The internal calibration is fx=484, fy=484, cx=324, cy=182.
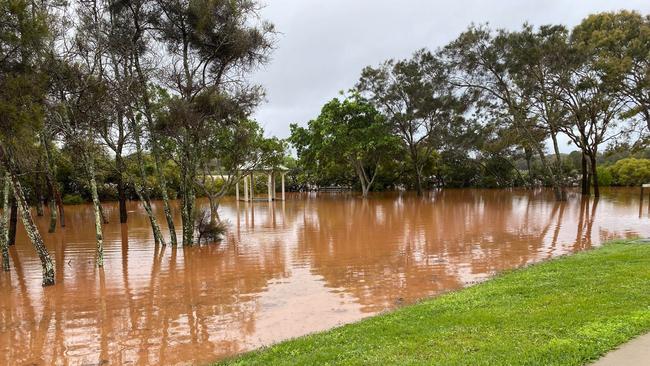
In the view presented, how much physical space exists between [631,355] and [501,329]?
1266 millimetres

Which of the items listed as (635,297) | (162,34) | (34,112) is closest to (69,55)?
(162,34)

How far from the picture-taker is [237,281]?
34.0ft

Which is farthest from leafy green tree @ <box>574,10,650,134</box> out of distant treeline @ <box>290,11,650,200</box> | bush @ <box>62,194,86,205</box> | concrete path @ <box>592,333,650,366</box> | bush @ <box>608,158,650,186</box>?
bush @ <box>62,194,86,205</box>

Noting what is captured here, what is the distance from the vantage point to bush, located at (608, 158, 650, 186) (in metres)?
46.4

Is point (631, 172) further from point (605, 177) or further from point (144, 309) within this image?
point (144, 309)

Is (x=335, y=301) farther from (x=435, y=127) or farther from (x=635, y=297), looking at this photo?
(x=435, y=127)

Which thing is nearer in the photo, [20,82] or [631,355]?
[631,355]

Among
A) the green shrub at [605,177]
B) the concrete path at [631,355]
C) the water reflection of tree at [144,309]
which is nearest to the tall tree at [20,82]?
the water reflection of tree at [144,309]

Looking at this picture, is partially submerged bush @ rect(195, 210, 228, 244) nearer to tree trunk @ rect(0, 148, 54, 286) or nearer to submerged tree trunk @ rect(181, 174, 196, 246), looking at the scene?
submerged tree trunk @ rect(181, 174, 196, 246)

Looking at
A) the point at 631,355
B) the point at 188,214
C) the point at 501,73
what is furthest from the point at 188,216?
the point at 501,73

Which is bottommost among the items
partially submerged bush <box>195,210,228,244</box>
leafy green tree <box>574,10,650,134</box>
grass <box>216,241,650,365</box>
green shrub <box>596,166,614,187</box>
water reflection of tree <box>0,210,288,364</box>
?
water reflection of tree <box>0,210,288,364</box>

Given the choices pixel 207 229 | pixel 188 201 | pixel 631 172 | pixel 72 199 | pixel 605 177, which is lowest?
pixel 207 229

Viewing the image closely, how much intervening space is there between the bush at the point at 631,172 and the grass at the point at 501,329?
46.5 m

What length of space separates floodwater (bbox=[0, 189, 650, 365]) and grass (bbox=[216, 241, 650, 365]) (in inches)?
51.9
